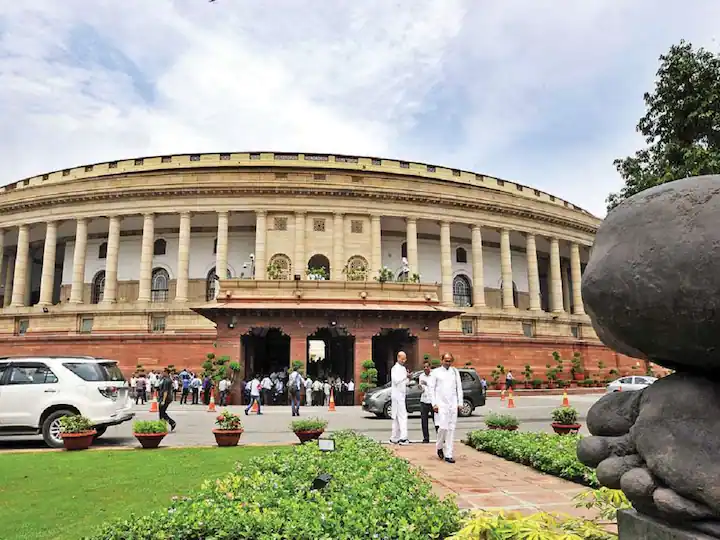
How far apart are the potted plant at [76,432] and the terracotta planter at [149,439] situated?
89 cm

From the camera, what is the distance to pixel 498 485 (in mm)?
6758

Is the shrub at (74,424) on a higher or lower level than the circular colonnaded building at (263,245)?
lower

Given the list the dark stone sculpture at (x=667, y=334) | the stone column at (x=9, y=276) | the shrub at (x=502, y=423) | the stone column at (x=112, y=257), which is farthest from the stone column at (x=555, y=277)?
the stone column at (x=9, y=276)

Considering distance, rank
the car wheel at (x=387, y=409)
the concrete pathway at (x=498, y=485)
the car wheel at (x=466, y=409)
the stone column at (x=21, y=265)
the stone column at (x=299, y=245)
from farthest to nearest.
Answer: the stone column at (x=21, y=265) → the stone column at (x=299, y=245) → the car wheel at (x=466, y=409) → the car wheel at (x=387, y=409) → the concrete pathway at (x=498, y=485)

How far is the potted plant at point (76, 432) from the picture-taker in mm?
10242

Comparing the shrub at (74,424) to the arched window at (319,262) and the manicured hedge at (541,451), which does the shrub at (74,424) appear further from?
the arched window at (319,262)

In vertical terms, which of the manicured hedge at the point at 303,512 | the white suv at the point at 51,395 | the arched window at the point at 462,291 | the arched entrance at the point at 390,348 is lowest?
the manicured hedge at the point at 303,512

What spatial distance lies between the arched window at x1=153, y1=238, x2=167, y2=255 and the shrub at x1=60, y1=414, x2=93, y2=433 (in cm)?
3538

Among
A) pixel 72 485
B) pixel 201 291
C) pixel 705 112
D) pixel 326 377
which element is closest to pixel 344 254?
pixel 201 291

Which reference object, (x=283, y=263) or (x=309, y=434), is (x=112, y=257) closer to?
(x=283, y=263)

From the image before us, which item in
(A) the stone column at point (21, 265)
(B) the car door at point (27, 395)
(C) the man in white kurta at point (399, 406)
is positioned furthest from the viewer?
(A) the stone column at point (21, 265)

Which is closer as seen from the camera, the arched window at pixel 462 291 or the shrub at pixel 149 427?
the shrub at pixel 149 427

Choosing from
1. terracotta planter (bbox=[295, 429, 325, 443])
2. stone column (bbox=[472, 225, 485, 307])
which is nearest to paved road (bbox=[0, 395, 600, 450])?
terracotta planter (bbox=[295, 429, 325, 443])

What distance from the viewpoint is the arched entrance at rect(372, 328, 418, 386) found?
25344 millimetres
